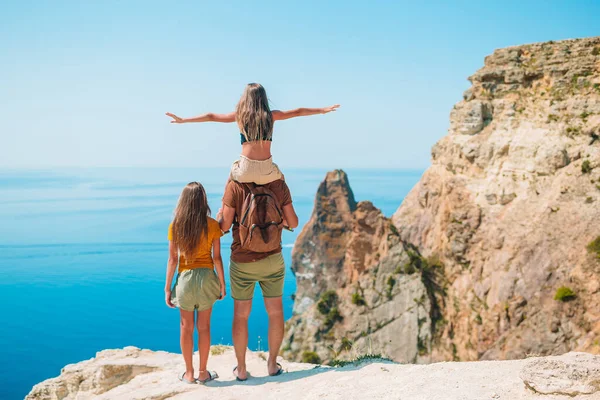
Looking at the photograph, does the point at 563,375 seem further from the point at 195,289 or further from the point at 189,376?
the point at 189,376

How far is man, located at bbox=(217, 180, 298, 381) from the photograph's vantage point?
17.1ft

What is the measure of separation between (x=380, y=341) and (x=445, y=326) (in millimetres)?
5058

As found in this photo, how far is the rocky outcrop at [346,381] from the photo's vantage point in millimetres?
3959

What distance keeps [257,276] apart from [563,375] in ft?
10.0

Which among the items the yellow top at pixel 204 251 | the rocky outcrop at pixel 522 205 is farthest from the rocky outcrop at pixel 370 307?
the yellow top at pixel 204 251

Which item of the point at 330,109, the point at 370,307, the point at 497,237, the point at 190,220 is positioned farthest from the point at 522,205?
the point at 190,220

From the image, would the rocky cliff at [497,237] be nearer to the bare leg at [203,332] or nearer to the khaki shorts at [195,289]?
the bare leg at [203,332]

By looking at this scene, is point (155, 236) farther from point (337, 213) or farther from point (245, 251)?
point (245, 251)

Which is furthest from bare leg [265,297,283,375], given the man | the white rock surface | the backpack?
the white rock surface

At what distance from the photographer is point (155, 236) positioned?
76.7 meters

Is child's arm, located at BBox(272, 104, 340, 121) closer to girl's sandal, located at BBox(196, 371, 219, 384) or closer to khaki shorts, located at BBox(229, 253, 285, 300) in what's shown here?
khaki shorts, located at BBox(229, 253, 285, 300)

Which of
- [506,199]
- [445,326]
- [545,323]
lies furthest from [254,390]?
[445,326]

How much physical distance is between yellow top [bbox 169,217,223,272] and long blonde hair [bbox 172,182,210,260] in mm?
56

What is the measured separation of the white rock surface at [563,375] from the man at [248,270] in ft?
8.51
